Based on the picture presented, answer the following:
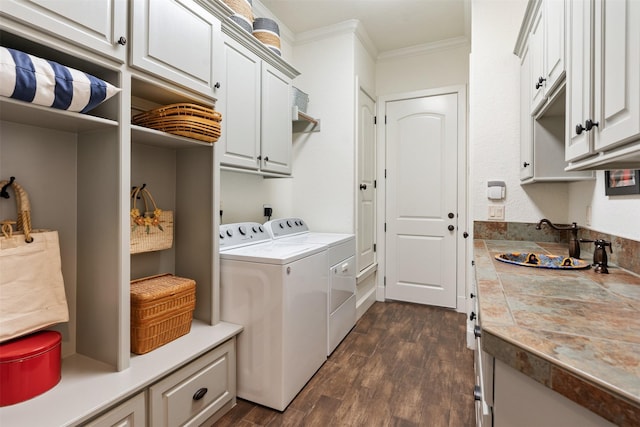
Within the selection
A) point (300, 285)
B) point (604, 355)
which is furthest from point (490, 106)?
point (604, 355)

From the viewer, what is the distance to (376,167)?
377 cm

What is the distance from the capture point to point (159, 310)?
1.56 meters

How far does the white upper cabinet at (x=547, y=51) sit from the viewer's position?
4.46ft

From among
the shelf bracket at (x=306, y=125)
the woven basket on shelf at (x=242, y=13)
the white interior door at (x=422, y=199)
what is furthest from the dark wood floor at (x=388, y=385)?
the woven basket on shelf at (x=242, y=13)

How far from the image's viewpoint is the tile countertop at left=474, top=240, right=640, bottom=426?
21.4 inches

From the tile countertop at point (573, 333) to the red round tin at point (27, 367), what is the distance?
1488mm

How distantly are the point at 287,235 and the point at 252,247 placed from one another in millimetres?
538

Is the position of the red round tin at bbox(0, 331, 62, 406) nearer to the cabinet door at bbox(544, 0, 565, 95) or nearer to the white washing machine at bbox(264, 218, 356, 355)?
the white washing machine at bbox(264, 218, 356, 355)

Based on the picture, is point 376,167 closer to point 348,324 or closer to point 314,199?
point 314,199

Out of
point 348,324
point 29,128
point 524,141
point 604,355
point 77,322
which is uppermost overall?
point 524,141

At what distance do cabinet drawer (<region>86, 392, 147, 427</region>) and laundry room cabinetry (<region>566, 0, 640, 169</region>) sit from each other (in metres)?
1.80

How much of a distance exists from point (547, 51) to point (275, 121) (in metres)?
1.73

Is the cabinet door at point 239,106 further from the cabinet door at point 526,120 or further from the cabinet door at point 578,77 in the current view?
the cabinet door at point 526,120

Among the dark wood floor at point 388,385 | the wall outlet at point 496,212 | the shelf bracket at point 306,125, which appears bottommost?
the dark wood floor at point 388,385
